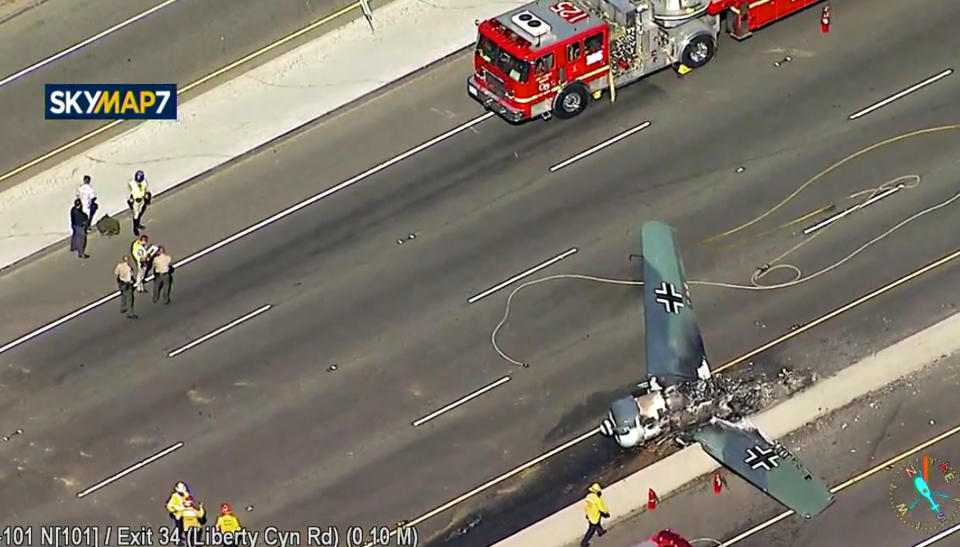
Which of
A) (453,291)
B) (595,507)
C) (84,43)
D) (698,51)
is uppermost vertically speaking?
(84,43)

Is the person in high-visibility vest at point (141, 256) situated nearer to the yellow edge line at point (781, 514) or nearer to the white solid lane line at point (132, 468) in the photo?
the white solid lane line at point (132, 468)

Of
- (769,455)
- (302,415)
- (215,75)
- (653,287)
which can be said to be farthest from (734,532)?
(215,75)

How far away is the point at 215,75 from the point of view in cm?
6838

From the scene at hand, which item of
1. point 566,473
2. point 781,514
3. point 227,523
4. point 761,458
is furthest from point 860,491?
point 227,523

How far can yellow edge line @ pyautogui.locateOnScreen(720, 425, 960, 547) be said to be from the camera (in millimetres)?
55656

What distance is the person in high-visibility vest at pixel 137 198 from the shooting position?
64.1 metres

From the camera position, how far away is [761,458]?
54.5 meters

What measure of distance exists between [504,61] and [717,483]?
14.7 meters

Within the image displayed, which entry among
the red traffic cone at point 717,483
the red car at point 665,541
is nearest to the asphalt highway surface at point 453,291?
the red traffic cone at point 717,483

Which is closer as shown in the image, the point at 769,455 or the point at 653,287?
the point at 769,455

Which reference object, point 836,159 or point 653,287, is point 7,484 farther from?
point 836,159

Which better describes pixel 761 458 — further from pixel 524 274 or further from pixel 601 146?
pixel 601 146

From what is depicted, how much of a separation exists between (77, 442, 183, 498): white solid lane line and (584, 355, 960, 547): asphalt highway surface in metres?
11.1

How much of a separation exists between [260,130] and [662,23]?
11825 millimetres
